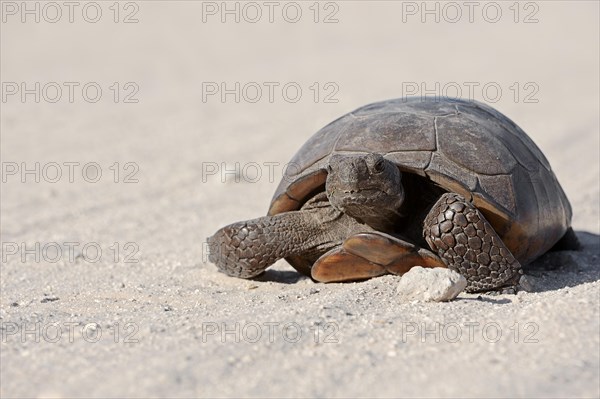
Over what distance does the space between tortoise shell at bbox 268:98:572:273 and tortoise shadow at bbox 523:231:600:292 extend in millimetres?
168

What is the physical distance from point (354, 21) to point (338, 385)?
709 inches

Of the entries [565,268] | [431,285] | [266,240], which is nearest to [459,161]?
[431,285]

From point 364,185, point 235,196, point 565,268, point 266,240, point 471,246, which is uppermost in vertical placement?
point 364,185

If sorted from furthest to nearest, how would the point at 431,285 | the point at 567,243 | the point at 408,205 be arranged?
the point at 567,243, the point at 408,205, the point at 431,285

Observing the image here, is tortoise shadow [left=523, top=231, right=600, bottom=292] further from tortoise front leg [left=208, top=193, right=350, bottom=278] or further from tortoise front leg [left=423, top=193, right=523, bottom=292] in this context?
tortoise front leg [left=208, top=193, right=350, bottom=278]

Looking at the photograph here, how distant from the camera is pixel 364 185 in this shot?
4250 mm

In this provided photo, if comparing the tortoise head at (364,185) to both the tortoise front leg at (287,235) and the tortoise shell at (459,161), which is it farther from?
the tortoise front leg at (287,235)

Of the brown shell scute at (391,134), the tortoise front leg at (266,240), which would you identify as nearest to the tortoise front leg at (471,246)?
the brown shell scute at (391,134)

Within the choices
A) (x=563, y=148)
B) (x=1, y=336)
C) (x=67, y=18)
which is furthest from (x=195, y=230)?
(x=67, y=18)

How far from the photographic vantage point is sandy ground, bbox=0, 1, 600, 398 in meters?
2.93

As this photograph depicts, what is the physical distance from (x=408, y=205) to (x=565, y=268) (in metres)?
1.24

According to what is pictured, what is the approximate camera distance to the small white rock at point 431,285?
3.87 m

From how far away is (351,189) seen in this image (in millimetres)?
4254

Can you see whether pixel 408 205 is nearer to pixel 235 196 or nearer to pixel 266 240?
pixel 266 240
